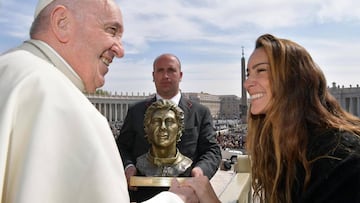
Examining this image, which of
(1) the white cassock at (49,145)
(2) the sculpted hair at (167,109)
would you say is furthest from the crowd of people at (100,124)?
(2) the sculpted hair at (167,109)

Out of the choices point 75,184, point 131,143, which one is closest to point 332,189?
point 75,184

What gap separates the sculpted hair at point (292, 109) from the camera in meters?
2.02

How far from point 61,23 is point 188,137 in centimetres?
218

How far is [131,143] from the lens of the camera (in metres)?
3.76

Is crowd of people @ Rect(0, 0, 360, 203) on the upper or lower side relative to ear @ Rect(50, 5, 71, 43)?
lower

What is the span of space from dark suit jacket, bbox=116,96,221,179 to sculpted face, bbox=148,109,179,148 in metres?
0.29

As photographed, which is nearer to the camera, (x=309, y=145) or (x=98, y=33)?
(x=98, y=33)

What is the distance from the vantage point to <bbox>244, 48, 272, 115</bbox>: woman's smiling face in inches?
88.3

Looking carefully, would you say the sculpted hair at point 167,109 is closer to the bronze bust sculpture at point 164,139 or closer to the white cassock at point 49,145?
the bronze bust sculpture at point 164,139

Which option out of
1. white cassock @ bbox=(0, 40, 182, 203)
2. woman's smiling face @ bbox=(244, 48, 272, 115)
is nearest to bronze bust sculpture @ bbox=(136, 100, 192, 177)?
woman's smiling face @ bbox=(244, 48, 272, 115)

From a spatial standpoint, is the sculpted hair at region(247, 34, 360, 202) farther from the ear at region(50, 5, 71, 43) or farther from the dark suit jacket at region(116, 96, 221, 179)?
the dark suit jacket at region(116, 96, 221, 179)

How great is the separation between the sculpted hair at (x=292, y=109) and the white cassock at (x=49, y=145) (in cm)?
106

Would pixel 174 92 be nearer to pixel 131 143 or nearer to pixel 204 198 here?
pixel 131 143

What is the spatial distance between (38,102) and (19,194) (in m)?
0.30
